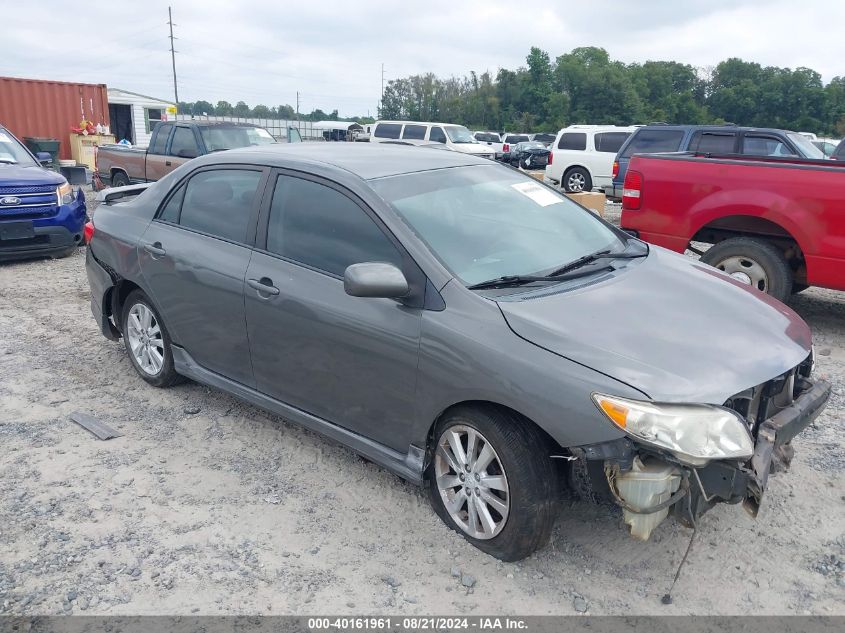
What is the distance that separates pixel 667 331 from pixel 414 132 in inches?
775

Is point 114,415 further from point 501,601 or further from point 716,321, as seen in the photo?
point 716,321

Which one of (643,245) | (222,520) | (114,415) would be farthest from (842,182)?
(114,415)

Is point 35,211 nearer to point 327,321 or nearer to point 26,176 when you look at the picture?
point 26,176

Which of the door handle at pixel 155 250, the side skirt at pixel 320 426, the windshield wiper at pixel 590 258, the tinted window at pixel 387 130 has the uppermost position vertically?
the tinted window at pixel 387 130

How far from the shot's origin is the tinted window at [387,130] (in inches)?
860

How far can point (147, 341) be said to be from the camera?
4836 millimetres

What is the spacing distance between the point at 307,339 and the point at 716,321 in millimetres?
1963

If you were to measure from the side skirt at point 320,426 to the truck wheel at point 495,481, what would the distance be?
0.35ft

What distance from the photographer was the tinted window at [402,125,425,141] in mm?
21594

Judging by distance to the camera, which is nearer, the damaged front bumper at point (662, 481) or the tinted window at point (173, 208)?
the damaged front bumper at point (662, 481)

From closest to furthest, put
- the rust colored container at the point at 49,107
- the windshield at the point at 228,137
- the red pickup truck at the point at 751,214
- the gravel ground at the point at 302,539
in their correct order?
the gravel ground at the point at 302,539 < the red pickup truck at the point at 751,214 < the windshield at the point at 228,137 < the rust colored container at the point at 49,107

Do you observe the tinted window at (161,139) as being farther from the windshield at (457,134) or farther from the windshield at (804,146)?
the windshield at (804,146)

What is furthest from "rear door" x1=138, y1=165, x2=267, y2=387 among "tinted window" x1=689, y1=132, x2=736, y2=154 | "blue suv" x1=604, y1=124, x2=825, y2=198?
"tinted window" x1=689, y1=132, x2=736, y2=154

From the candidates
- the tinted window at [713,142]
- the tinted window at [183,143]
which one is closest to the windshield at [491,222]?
the tinted window at [183,143]
